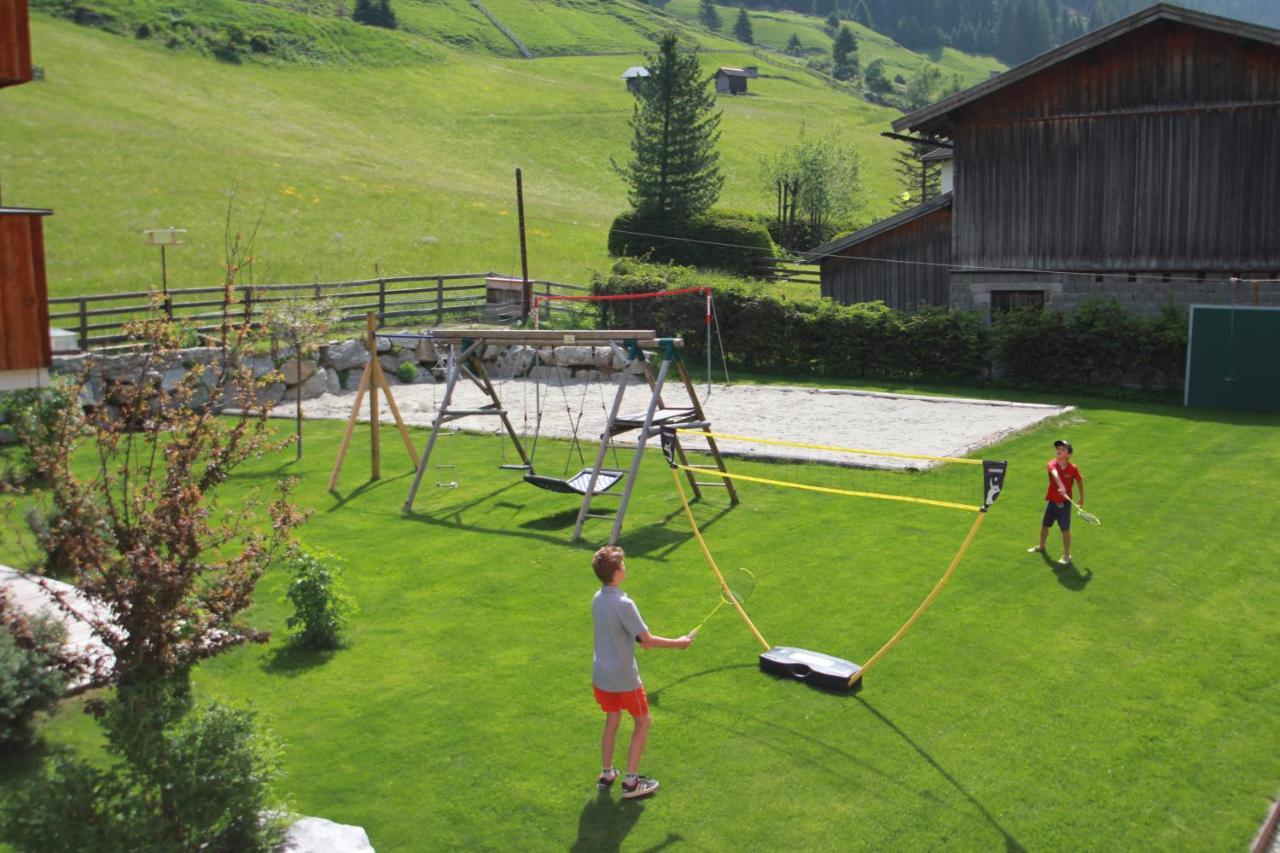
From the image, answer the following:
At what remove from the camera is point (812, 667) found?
9.84m

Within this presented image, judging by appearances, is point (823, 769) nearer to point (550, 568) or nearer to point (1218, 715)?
point (1218, 715)

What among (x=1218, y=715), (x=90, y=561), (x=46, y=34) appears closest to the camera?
(x=90, y=561)

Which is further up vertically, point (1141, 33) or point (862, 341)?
point (1141, 33)

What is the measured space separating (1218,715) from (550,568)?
7.01 m

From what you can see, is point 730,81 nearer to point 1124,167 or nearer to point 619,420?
point 1124,167

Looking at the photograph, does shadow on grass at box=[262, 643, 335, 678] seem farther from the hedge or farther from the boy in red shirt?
the hedge

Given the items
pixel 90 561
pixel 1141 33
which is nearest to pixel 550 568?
pixel 90 561

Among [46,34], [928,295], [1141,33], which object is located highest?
[46,34]

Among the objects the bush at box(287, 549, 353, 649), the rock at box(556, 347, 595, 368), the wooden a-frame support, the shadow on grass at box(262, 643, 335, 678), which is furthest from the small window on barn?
the shadow on grass at box(262, 643, 335, 678)

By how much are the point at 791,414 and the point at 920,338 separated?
6030mm

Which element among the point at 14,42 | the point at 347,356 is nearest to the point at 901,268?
the point at 347,356

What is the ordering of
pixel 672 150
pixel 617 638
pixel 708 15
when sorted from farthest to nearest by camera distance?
pixel 708 15
pixel 672 150
pixel 617 638

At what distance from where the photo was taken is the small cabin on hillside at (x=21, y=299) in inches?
412

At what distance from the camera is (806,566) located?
1295cm
